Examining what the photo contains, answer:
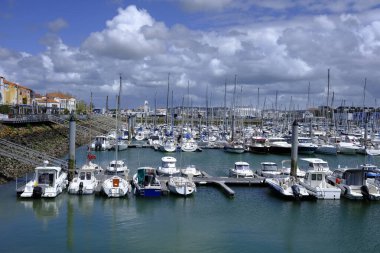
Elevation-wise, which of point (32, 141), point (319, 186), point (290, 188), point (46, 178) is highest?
point (32, 141)

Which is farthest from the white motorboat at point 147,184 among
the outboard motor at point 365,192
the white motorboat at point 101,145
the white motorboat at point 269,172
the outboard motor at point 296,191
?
the white motorboat at point 101,145

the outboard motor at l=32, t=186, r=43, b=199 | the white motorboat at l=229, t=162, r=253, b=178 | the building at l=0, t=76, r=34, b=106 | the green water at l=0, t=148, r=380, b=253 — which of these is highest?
the building at l=0, t=76, r=34, b=106

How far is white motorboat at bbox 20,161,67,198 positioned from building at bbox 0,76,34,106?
9023 centimetres

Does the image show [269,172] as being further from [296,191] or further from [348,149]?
[348,149]

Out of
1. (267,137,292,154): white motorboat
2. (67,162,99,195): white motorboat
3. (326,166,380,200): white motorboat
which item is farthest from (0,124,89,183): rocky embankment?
(267,137,292,154): white motorboat

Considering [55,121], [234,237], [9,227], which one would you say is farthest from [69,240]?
[55,121]

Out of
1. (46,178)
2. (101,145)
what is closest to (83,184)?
(46,178)

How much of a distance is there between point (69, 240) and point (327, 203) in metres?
21.3

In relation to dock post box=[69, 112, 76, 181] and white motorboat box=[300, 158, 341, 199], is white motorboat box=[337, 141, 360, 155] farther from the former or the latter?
dock post box=[69, 112, 76, 181]

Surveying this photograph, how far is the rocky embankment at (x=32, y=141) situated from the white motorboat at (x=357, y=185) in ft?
101

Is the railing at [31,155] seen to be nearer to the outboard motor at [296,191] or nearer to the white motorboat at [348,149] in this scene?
the outboard motor at [296,191]

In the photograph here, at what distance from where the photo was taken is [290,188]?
38594 mm

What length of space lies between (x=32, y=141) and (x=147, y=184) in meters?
32.9

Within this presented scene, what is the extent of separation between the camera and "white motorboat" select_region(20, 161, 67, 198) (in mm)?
35250
